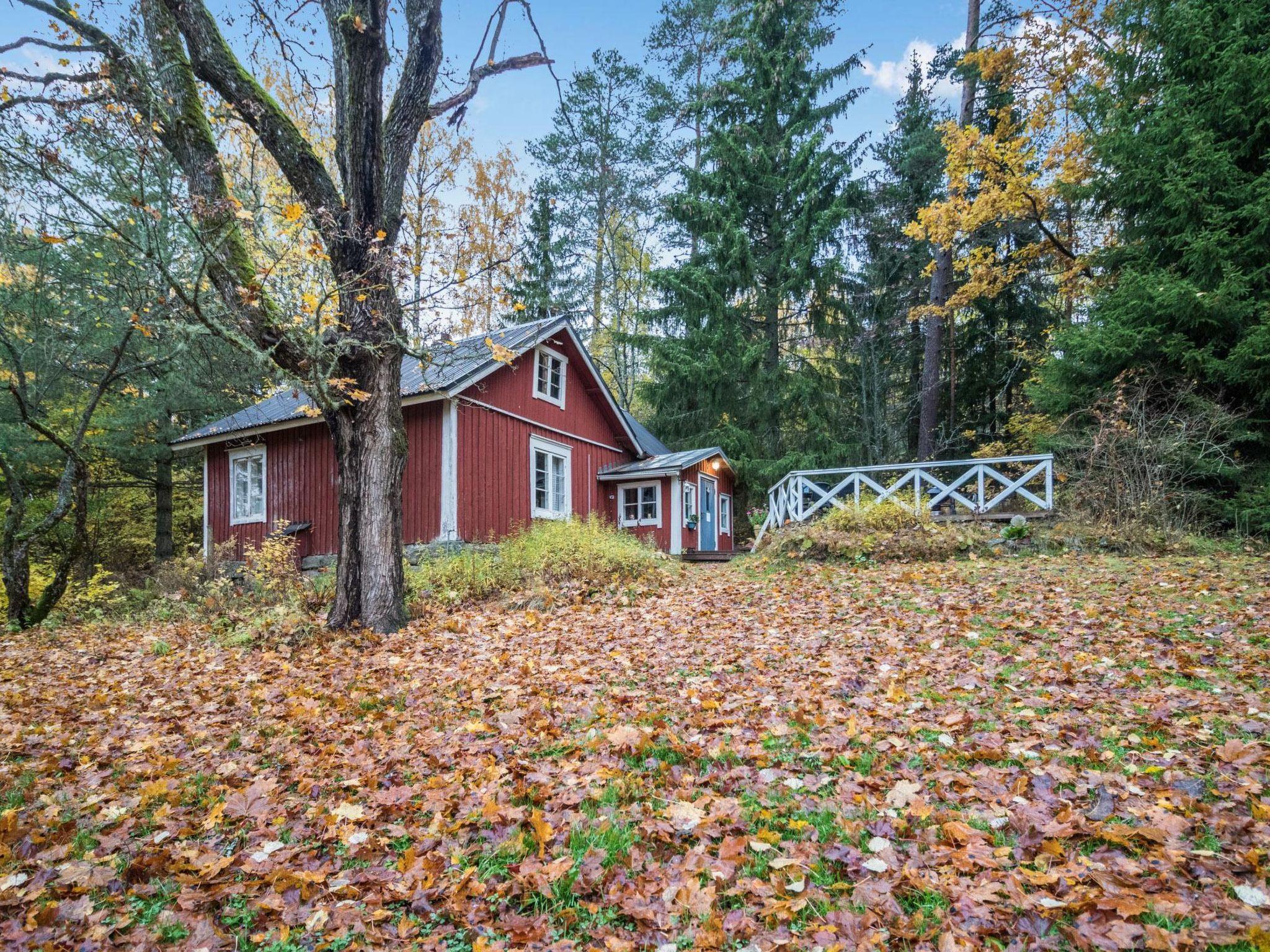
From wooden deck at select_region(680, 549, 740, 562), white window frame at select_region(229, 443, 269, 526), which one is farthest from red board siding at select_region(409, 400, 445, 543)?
wooden deck at select_region(680, 549, 740, 562)

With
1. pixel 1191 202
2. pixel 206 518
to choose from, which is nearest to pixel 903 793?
pixel 1191 202

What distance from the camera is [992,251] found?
13.9 metres

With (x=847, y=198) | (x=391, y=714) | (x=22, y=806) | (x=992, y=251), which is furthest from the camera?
(x=847, y=198)

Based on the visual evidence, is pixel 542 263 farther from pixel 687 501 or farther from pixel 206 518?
pixel 206 518

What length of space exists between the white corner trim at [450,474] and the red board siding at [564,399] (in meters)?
0.54

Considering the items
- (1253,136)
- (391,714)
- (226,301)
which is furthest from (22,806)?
(1253,136)

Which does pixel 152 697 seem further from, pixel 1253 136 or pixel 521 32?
pixel 1253 136

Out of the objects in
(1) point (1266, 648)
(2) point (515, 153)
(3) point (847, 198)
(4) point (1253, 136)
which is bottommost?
(1) point (1266, 648)

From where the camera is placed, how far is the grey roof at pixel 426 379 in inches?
435

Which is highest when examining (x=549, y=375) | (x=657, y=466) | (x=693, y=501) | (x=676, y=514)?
(x=549, y=375)

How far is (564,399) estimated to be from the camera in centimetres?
1440

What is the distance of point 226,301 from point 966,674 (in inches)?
282

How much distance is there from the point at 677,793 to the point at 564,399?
1206 centimetres

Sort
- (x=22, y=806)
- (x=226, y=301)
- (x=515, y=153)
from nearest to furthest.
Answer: (x=22, y=806)
(x=226, y=301)
(x=515, y=153)
